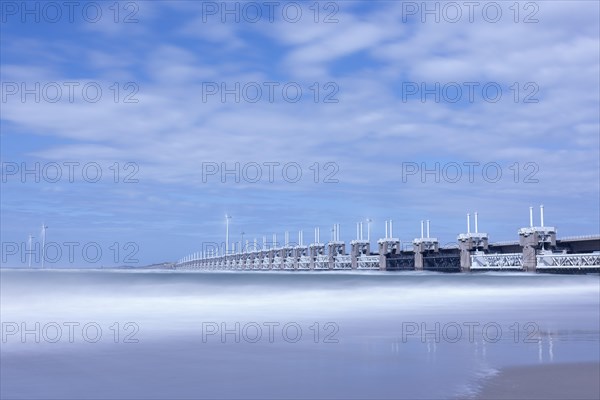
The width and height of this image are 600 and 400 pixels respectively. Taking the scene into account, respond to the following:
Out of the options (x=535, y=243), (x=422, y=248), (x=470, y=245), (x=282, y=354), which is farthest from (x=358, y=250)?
(x=282, y=354)

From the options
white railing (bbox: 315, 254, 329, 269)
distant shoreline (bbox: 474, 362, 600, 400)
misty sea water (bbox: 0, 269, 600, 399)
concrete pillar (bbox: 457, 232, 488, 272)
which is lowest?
white railing (bbox: 315, 254, 329, 269)

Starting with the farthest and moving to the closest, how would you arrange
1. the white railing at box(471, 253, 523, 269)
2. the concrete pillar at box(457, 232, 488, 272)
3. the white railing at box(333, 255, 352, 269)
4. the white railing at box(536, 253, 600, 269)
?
the white railing at box(333, 255, 352, 269), the concrete pillar at box(457, 232, 488, 272), the white railing at box(471, 253, 523, 269), the white railing at box(536, 253, 600, 269)

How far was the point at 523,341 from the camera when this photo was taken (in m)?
18.9

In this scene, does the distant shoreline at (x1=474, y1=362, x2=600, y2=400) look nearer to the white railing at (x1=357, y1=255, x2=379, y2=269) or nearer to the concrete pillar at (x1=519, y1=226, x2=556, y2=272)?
the concrete pillar at (x1=519, y1=226, x2=556, y2=272)

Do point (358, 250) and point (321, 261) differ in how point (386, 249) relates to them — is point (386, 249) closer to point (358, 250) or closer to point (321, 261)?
point (358, 250)

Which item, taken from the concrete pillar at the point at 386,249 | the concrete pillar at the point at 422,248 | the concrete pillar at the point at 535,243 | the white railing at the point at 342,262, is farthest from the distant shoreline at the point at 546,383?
the white railing at the point at 342,262

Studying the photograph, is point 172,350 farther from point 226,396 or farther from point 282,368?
point 226,396

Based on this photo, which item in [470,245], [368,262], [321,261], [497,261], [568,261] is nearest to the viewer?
[568,261]

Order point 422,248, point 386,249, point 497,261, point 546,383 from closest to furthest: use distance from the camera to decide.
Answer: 1. point 546,383
2. point 497,261
3. point 422,248
4. point 386,249

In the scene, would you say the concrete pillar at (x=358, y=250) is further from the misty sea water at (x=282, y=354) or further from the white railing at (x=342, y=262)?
the misty sea water at (x=282, y=354)

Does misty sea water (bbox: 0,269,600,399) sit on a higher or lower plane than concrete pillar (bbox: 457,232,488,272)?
lower

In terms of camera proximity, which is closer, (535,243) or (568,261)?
(568,261)

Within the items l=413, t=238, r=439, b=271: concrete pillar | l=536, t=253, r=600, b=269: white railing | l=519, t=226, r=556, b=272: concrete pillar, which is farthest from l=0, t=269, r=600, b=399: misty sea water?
l=413, t=238, r=439, b=271: concrete pillar

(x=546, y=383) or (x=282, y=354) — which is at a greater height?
(x=546, y=383)
